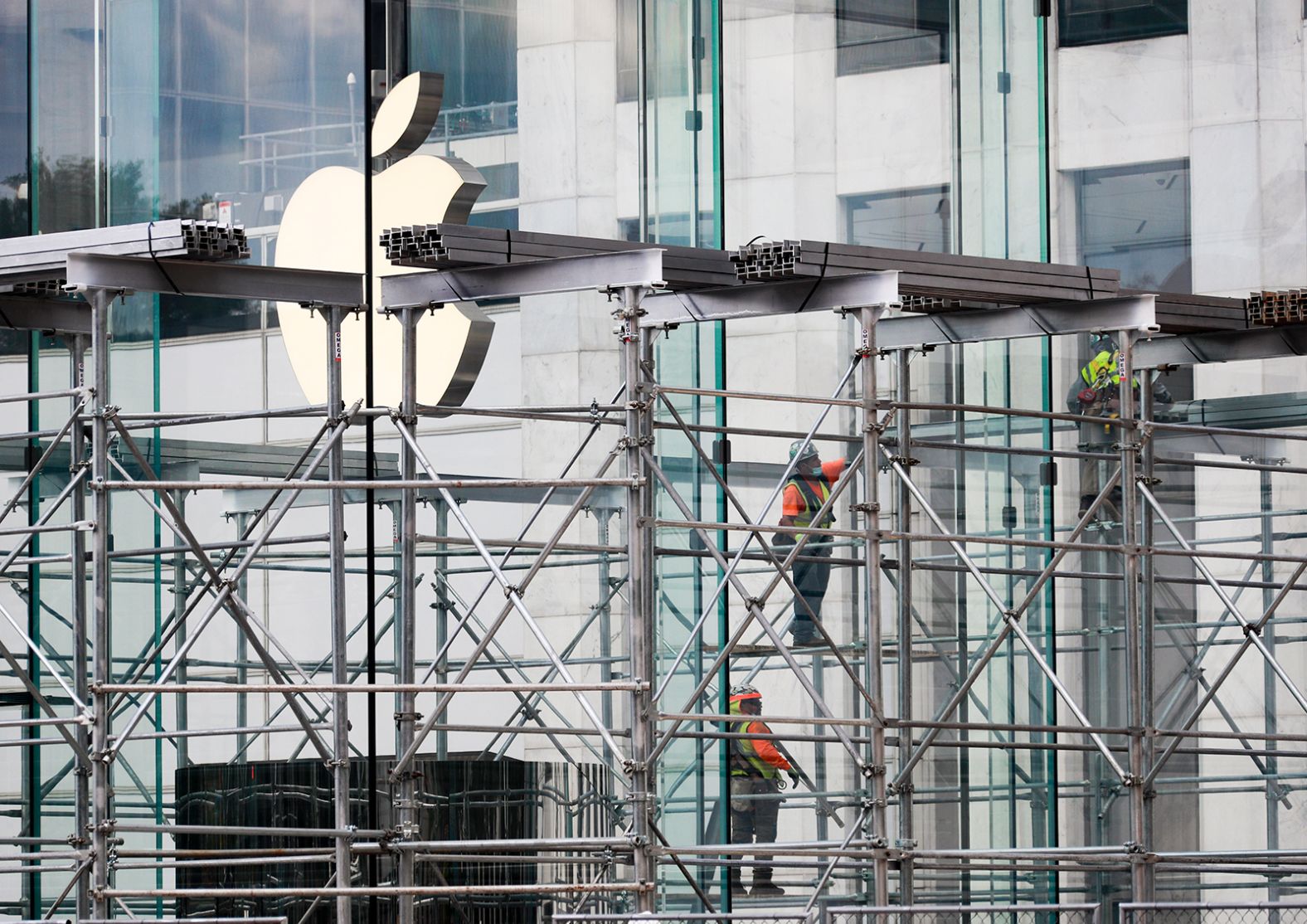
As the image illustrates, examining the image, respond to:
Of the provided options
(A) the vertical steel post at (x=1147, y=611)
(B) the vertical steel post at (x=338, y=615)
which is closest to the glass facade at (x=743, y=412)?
(A) the vertical steel post at (x=1147, y=611)

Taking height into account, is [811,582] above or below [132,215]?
below

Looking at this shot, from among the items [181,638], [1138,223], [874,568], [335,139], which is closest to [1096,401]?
[1138,223]

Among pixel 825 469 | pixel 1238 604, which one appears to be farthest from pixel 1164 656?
pixel 825 469

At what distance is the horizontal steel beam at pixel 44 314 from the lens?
18.4 meters

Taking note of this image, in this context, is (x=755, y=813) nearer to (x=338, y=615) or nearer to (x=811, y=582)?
(x=811, y=582)

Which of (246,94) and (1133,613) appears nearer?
(1133,613)

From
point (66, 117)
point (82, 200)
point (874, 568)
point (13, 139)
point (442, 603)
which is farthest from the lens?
point (13, 139)

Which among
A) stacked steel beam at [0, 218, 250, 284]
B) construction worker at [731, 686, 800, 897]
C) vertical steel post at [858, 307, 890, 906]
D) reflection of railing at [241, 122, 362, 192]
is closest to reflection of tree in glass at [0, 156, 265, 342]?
reflection of railing at [241, 122, 362, 192]

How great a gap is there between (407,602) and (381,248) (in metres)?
4.31

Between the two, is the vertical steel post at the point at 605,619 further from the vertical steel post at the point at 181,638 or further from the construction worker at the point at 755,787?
the vertical steel post at the point at 181,638

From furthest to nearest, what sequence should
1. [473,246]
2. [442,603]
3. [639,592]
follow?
[442,603]
[473,246]
[639,592]

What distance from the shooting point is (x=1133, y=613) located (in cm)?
1859

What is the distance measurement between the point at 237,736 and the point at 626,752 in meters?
3.33

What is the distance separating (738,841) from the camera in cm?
2041
